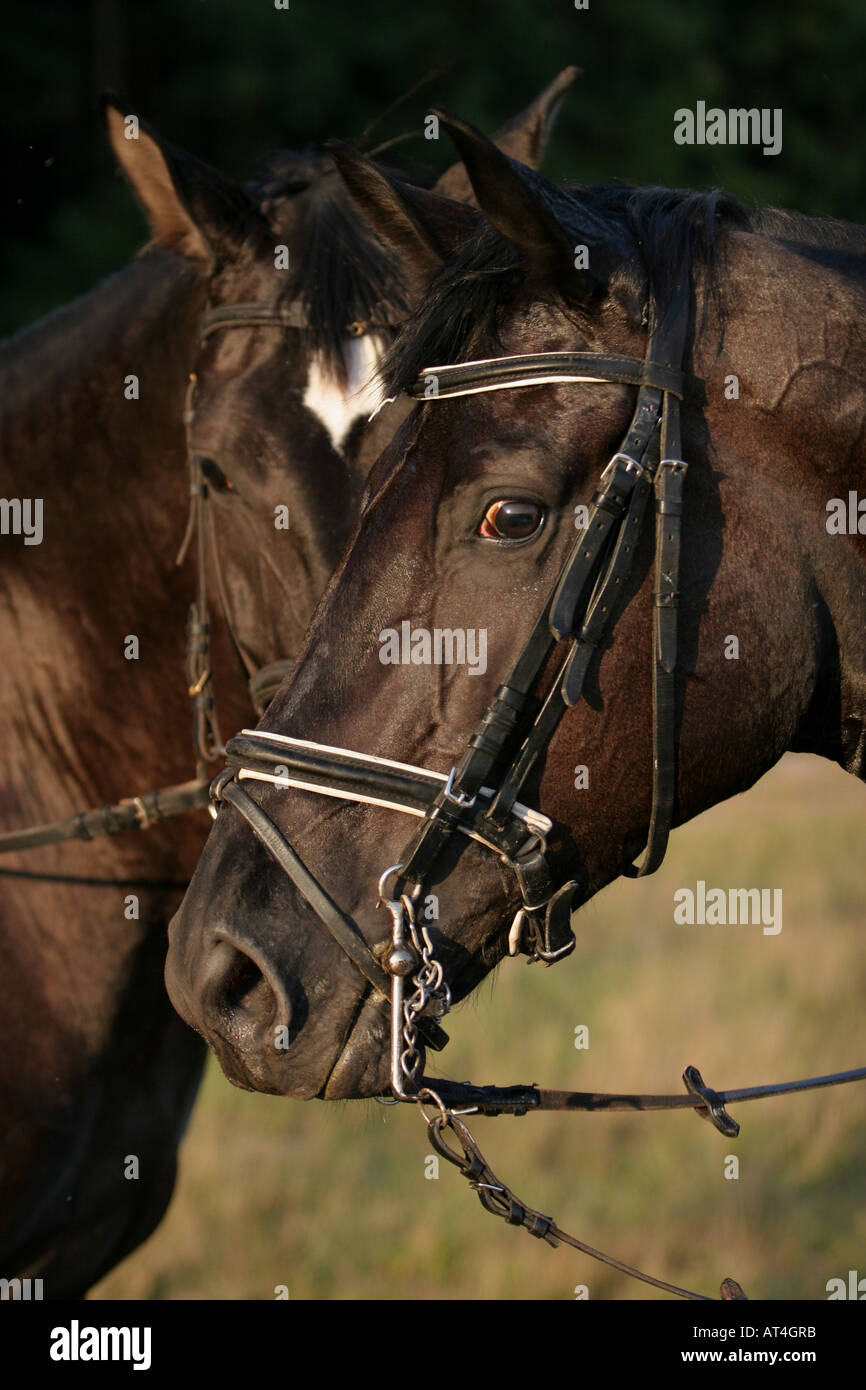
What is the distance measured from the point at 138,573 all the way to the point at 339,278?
3.14 ft

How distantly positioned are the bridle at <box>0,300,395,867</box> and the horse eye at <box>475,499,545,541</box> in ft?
4.28

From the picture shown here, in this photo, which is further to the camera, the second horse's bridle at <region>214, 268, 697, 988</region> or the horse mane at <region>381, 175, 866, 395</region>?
the horse mane at <region>381, 175, 866, 395</region>

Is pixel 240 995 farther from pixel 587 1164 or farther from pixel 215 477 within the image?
pixel 587 1164

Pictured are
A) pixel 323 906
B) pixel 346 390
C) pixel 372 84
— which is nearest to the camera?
pixel 323 906

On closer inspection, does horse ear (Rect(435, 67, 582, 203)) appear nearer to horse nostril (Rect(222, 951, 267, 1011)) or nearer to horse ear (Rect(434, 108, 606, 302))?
horse ear (Rect(434, 108, 606, 302))

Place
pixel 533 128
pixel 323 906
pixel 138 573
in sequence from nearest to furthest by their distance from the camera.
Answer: pixel 323 906 < pixel 138 573 < pixel 533 128

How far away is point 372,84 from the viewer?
16.6 metres

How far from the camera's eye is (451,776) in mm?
2055

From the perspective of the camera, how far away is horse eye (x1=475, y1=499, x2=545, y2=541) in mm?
2084

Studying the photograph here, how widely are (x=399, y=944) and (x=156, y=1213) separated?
81.2 inches

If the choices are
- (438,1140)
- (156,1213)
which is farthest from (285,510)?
(156,1213)

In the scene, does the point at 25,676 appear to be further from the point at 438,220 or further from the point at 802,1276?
the point at 802,1276

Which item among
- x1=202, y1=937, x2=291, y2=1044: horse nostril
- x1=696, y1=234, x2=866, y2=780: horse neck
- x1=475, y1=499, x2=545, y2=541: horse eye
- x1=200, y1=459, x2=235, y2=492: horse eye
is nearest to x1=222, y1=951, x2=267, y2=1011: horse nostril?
x1=202, y1=937, x2=291, y2=1044: horse nostril

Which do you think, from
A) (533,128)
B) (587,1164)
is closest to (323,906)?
(533,128)
